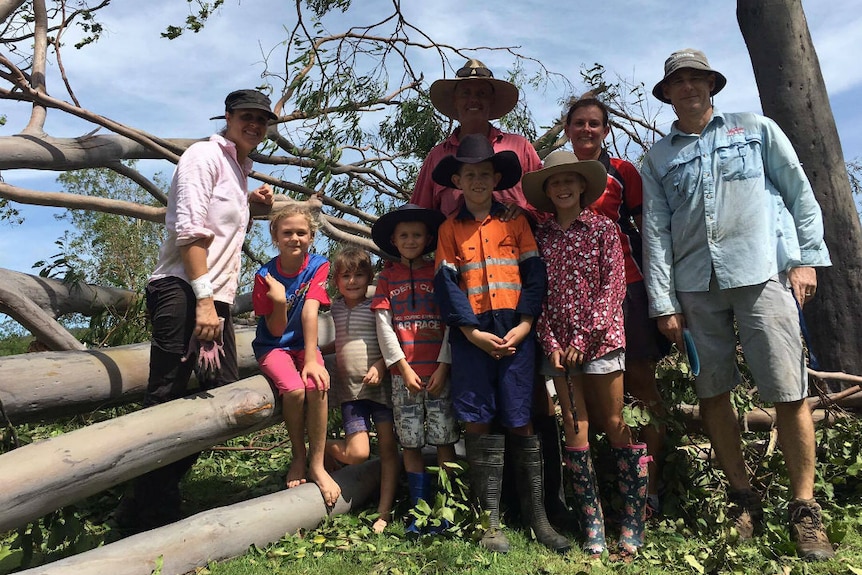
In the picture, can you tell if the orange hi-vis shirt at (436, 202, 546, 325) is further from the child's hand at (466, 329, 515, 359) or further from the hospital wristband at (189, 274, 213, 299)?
the hospital wristband at (189, 274, 213, 299)

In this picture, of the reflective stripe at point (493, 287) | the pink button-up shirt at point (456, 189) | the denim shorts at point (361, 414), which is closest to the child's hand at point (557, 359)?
the reflective stripe at point (493, 287)

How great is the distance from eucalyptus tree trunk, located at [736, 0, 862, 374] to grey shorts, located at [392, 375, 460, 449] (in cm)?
342

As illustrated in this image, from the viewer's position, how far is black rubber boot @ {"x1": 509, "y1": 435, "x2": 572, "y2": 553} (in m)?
3.60

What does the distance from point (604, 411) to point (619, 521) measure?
704mm

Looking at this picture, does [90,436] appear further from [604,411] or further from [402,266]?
[604,411]

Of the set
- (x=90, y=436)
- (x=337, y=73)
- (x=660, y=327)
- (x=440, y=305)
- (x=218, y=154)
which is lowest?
(x=90, y=436)

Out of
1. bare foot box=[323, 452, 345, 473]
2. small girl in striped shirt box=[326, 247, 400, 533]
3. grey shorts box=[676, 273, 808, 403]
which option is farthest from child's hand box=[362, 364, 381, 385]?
grey shorts box=[676, 273, 808, 403]

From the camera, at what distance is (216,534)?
338 centimetres

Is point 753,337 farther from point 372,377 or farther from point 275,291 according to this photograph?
point 275,291

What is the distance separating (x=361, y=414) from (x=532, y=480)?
45.0 inches

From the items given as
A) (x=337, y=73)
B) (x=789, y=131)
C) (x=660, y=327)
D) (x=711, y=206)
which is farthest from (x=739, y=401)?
(x=337, y=73)

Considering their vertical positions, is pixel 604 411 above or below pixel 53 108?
below

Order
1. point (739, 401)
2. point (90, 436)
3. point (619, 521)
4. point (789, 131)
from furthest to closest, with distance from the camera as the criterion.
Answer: point (789, 131), point (739, 401), point (619, 521), point (90, 436)

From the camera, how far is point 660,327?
361cm
